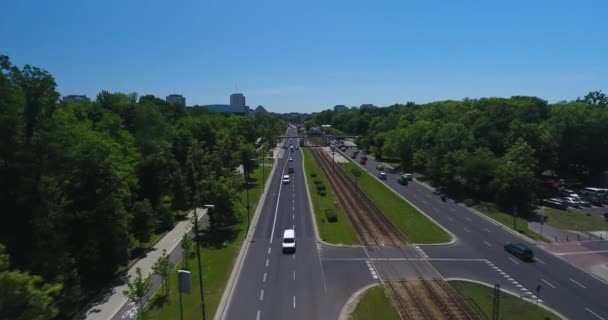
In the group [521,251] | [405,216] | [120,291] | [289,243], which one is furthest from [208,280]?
[405,216]

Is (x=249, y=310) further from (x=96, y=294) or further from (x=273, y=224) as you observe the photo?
(x=273, y=224)

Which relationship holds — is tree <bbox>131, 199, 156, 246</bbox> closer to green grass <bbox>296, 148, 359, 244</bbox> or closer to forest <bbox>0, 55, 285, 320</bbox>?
forest <bbox>0, 55, 285, 320</bbox>

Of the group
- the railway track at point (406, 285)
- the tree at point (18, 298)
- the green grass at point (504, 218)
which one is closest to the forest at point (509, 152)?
the green grass at point (504, 218)

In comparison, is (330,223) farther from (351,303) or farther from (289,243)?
(351,303)

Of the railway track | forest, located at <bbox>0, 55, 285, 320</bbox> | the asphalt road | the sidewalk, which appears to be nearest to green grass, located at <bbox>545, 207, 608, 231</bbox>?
the asphalt road

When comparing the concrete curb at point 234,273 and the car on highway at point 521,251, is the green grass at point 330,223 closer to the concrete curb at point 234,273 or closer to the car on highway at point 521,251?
the concrete curb at point 234,273

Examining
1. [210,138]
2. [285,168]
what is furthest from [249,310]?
[285,168]

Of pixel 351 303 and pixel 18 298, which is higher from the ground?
pixel 18 298
